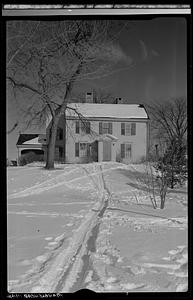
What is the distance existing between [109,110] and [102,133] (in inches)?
8.3

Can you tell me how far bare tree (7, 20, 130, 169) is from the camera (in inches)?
104

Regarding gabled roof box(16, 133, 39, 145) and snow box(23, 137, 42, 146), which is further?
snow box(23, 137, 42, 146)

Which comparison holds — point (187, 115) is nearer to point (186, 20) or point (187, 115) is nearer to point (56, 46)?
point (186, 20)

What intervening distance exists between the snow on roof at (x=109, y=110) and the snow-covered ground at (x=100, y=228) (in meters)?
0.44

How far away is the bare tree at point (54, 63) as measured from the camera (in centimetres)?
A: 265

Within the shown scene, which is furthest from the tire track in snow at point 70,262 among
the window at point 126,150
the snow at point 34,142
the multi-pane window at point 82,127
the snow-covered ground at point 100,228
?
the snow at point 34,142

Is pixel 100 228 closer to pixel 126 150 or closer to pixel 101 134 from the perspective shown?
pixel 126 150

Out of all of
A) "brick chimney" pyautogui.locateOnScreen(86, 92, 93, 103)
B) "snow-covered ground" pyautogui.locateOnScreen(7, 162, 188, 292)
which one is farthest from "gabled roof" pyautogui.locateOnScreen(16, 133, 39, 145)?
"brick chimney" pyautogui.locateOnScreen(86, 92, 93, 103)

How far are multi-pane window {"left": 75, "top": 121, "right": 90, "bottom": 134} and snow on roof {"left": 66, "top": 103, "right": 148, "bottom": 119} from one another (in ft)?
0.24

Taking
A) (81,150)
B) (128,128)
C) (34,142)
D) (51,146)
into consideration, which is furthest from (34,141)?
(128,128)

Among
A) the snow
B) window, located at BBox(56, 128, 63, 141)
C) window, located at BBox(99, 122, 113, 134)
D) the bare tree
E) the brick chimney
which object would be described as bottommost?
the snow

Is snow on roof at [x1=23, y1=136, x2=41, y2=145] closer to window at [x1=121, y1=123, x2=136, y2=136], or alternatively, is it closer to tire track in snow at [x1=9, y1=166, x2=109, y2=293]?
tire track in snow at [x1=9, y1=166, x2=109, y2=293]

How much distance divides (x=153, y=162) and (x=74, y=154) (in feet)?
2.42
